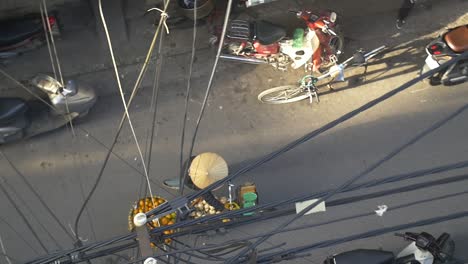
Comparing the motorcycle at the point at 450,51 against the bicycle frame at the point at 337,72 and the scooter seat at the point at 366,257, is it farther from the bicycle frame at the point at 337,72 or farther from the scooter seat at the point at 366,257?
the scooter seat at the point at 366,257

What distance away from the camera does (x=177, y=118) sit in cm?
862

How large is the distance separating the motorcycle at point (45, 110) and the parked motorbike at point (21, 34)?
798 mm

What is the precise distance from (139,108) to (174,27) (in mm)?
1534

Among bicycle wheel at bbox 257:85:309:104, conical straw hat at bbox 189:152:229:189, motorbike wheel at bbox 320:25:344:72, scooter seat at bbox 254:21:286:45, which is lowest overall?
conical straw hat at bbox 189:152:229:189

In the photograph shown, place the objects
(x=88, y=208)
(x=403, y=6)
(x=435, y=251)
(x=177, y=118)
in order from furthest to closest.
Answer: (x=403, y=6), (x=177, y=118), (x=88, y=208), (x=435, y=251)

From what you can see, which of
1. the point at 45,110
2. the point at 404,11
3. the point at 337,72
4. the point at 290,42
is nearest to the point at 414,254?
the point at 337,72

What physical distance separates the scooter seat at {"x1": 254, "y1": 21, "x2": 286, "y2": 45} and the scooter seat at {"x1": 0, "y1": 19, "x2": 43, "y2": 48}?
3.34 meters

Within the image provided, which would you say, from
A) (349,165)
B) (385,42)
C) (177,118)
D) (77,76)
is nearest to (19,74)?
(77,76)

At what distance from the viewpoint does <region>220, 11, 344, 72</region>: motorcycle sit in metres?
8.23

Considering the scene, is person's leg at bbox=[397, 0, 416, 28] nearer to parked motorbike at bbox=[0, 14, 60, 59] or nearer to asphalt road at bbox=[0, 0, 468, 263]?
asphalt road at bbox=[0, 0, 468, 263]

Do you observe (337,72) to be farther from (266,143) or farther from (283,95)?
(266,143)

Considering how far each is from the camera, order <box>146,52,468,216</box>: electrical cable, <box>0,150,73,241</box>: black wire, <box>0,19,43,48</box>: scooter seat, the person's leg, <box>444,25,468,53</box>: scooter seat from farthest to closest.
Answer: the person's leg < <box>0,19,43,48</box>: scooter seat < <box>444,25,468,53</box>: scooter seat < <box>0,150,73,241</box>: black wire < <box>146,52,468,216</box>: electrical cable

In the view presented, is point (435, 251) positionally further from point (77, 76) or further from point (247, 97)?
point (77, 76)

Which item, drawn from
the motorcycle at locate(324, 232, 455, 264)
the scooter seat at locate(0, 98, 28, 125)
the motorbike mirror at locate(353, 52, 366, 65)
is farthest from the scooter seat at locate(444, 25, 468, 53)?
the scooter seat at locate(0, 98, 28, 125)
